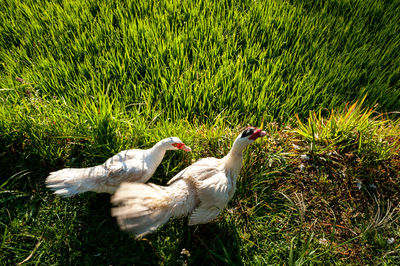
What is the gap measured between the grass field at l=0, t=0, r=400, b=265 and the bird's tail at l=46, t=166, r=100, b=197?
0.32 meters

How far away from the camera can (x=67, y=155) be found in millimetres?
2227

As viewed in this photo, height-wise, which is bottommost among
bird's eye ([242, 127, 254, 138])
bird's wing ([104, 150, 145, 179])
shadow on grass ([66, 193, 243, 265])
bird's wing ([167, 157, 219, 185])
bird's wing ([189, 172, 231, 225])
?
shadow on grass ([66, 193, 243, 265])

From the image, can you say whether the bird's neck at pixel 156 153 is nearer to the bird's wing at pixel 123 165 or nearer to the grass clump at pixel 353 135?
the bird's wing at pixel 123 165

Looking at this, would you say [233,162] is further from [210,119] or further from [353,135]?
[353,135]

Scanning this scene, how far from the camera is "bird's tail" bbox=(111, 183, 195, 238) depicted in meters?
1.49

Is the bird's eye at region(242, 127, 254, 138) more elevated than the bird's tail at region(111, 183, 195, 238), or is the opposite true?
the bird's eye at region(242, 127, 254, 138)

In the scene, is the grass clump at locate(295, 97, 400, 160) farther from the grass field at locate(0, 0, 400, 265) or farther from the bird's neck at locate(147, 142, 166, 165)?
the bird's neck at locate(147, 142, 166, 165)

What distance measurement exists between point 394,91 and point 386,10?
1.90 m

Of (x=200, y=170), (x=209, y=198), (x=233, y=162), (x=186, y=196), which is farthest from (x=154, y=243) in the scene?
(x=233, y=162)

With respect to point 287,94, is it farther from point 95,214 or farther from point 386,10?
point 386,10

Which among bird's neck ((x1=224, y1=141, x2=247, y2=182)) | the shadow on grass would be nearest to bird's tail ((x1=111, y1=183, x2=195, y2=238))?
A: the shadow on grass

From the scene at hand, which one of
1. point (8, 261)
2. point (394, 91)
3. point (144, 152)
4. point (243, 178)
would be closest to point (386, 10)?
point (394, 91)

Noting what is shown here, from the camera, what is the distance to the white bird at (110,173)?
5.64 feet

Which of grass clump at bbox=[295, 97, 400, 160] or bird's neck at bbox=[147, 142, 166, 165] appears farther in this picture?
grass clump at bbox=[295, 97, 400, 160]
